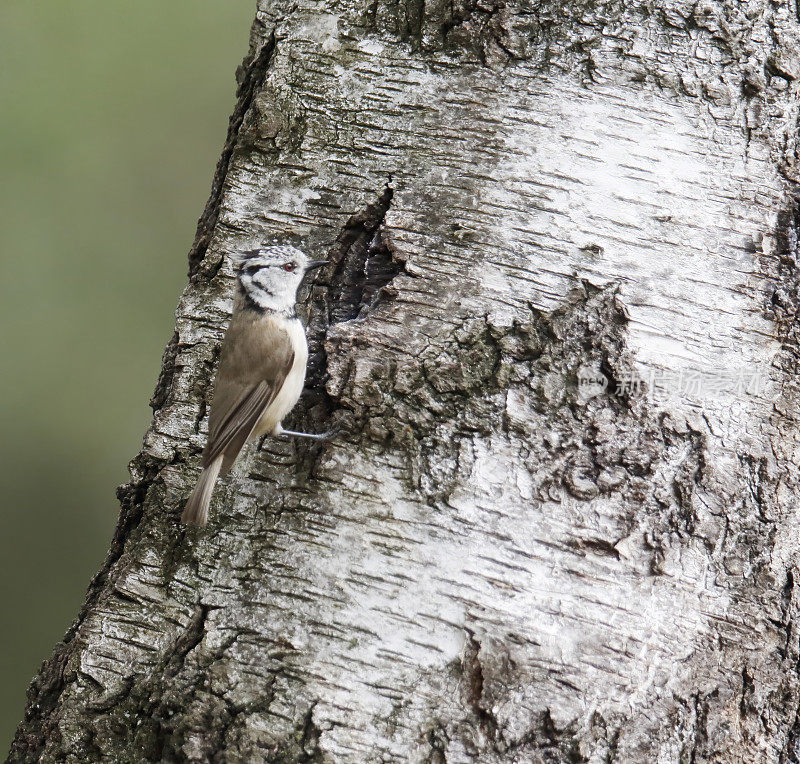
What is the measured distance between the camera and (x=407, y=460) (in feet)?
7.16

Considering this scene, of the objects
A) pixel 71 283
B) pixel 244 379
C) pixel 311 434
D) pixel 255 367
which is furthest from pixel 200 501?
pixel 71 283

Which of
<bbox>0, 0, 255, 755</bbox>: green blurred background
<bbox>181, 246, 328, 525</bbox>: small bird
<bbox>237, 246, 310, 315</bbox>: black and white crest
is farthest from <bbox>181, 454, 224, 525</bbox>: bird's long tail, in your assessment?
<bbox>0, 0, 255, 755</bbox>: green blurred background

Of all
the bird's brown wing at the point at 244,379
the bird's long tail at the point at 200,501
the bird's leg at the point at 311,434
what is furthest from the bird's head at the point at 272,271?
the bird's long tail at the point at 200,501

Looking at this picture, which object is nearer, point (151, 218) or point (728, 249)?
point (728, 249)

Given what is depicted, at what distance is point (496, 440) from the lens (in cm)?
217

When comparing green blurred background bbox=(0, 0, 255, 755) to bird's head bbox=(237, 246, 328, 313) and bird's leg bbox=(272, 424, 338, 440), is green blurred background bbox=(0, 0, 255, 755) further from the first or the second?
bird's leg bbox=(272, 424, 338, 440)

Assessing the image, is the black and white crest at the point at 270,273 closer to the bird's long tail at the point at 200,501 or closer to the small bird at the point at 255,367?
the small bird at the point at 255,367

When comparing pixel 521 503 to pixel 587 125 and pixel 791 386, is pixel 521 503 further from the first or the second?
pixel 587 125

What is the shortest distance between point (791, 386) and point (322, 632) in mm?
1345

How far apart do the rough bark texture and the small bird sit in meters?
0.06

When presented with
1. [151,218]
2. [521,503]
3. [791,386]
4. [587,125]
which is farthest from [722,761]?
[151,218]

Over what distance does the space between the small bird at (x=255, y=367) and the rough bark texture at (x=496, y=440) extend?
2.2 inches

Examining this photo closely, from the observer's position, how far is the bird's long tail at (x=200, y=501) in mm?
2322

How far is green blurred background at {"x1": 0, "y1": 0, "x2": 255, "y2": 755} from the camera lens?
16.9 feet
